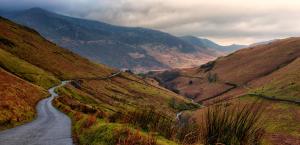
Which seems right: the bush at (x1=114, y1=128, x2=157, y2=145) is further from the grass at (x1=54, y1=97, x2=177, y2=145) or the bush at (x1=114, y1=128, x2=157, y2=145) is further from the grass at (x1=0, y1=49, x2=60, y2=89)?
the grass at (x1=0, y1=49, x2=60, y2=89)

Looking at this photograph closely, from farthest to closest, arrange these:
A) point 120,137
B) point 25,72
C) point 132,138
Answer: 1. point 25,72
2. point 120,137
3. point 132,138

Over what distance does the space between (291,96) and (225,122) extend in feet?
563

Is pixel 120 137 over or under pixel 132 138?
under

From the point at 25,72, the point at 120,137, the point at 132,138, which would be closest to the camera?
the point at 132,138

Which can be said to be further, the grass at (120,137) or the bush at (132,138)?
the grass at (120,137)

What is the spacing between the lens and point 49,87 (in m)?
167

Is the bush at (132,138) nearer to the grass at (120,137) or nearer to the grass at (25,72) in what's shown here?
the grass at (120,137)

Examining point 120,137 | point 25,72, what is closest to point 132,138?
point 120,137

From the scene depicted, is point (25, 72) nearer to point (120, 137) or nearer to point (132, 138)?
point (120, 137)

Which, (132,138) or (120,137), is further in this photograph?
(120,137)

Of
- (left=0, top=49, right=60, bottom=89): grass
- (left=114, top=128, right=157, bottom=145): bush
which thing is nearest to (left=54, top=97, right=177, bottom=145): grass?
(left=114, top=128, right=157, bottom=145): bush

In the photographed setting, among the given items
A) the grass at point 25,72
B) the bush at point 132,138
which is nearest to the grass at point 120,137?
the bush at point 132,138

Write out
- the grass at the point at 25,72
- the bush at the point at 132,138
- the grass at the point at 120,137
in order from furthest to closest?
1. the grass at the point at 25,72
2. the grass at the point at 120,137
3. the bush at the point at 132,138

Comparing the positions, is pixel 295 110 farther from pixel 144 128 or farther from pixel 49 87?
pixel 144 128
